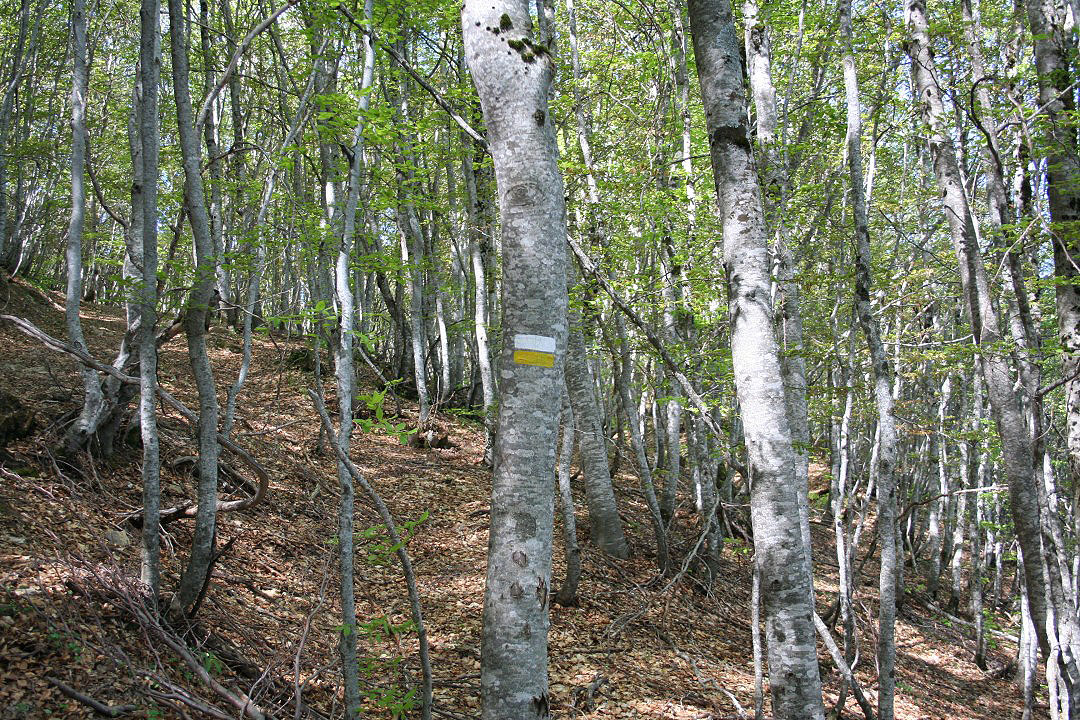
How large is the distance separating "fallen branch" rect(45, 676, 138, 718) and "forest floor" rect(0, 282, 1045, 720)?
26mm

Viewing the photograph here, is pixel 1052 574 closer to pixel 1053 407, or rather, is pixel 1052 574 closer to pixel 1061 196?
pixel 1061 196

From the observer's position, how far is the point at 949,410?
17.2 meters

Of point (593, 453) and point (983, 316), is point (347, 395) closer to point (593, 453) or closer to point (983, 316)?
point (593, 453)

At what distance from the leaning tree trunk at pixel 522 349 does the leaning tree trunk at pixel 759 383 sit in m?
1.08

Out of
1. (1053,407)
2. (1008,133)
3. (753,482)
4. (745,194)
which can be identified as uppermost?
(1008,133)

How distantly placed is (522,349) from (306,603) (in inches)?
168


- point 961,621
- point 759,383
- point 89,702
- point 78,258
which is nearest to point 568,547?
point 759,383

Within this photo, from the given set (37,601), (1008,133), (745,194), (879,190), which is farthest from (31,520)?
(879,190)

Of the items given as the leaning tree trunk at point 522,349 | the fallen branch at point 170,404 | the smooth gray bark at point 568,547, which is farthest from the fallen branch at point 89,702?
the smooth gray bark at point 568,547

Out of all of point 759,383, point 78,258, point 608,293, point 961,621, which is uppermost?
point 78,258

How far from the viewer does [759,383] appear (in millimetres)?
2967

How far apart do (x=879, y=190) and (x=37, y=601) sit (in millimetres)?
14790

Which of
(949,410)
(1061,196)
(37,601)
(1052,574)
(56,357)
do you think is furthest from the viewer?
(949,410)

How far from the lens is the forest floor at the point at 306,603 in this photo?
11.0ft
